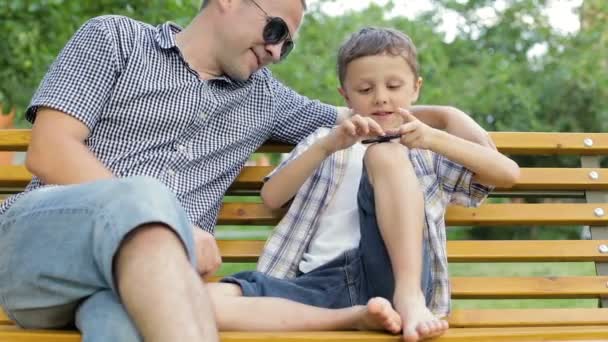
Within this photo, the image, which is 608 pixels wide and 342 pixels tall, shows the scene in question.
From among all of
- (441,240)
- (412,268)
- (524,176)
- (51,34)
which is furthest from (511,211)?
(51,34)

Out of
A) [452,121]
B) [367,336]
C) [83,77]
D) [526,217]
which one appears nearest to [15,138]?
[83,77]

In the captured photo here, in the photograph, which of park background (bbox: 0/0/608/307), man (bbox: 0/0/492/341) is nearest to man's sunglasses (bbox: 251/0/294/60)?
man (bbox: 0/0/492/341)

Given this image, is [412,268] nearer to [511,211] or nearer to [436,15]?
[511,211]

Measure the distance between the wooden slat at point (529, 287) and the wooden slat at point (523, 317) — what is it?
0.10 metres

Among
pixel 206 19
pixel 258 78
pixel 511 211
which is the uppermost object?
pixel 206 19

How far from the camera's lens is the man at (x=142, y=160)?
200cm

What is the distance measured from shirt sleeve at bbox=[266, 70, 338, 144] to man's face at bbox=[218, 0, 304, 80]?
8.9 inches

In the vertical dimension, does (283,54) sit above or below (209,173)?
above

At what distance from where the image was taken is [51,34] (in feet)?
25.1

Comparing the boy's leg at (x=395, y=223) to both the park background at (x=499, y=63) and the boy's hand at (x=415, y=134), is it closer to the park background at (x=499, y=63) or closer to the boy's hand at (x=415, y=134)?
the boy's hand at (x=415, y=134)

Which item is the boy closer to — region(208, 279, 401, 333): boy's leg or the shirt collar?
region(208, 279, 401, 333): boy's leg


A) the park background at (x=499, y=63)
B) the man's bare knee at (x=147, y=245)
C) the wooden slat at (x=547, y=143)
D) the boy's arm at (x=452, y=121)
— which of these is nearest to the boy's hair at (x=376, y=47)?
the boy's arm at (x=452, y=121)

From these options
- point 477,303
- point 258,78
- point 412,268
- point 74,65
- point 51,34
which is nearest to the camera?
point 412,268

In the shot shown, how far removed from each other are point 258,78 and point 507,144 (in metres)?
0.99
